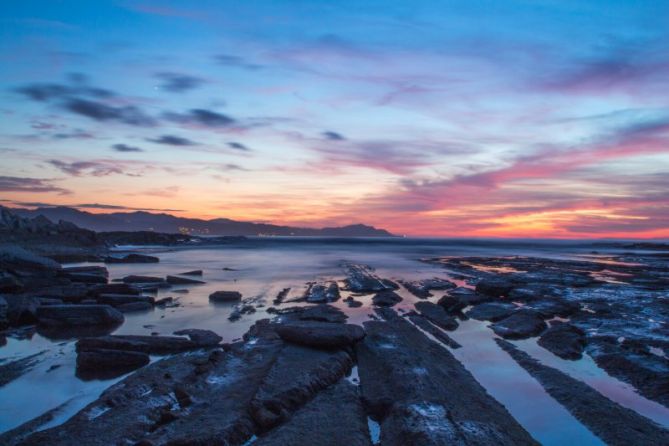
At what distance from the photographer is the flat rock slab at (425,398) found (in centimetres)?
520

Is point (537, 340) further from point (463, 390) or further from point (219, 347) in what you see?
point (219, 347)

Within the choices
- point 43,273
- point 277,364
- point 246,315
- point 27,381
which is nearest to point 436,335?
point 277,364

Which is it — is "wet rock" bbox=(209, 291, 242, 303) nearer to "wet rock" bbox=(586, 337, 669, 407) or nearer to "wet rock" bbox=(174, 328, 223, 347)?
"wet rock" bbox=(174, 328, 223, 347)

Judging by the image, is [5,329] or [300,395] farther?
[5,329]

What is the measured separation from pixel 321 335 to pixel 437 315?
22.1ft

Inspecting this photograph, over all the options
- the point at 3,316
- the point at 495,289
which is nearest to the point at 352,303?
the point at 495,289

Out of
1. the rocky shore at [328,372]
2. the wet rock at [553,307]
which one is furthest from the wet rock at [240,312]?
the wet rock at [553,307]

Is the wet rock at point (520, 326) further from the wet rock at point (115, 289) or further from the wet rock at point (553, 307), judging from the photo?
the wet rock at point (115, 289)

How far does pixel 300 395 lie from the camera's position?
6520 mm

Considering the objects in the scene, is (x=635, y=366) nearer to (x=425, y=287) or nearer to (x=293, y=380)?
(x=293, y=380)

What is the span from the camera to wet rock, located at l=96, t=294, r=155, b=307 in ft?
49.5

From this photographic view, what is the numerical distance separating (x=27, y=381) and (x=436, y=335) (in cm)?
990

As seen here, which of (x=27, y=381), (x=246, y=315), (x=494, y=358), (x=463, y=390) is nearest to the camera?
(x=463, y=390)

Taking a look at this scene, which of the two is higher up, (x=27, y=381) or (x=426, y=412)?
(x=426, y=412)
